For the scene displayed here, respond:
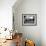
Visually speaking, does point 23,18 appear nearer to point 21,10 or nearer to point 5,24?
point 21,10

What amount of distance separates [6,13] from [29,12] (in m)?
1.60

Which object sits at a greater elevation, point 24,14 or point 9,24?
point 24,14

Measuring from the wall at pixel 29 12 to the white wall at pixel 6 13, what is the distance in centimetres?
123

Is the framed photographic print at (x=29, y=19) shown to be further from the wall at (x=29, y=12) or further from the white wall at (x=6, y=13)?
the white wall at (x=6, y=13)

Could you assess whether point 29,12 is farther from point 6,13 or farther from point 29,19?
point 6,13

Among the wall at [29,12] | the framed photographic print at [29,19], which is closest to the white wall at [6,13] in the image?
the wall at [29,12]

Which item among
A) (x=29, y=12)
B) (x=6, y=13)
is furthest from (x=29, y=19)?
(x=6, y=13)

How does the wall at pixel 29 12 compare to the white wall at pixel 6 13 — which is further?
the wall at pixel 29 12

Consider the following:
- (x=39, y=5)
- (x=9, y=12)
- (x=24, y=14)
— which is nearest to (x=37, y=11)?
(x=39, y=5)

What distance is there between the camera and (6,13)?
452 cm

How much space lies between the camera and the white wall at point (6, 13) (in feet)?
14.6

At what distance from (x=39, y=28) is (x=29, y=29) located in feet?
1.68

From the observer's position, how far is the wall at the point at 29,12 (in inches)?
227

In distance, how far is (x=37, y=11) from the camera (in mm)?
5766
